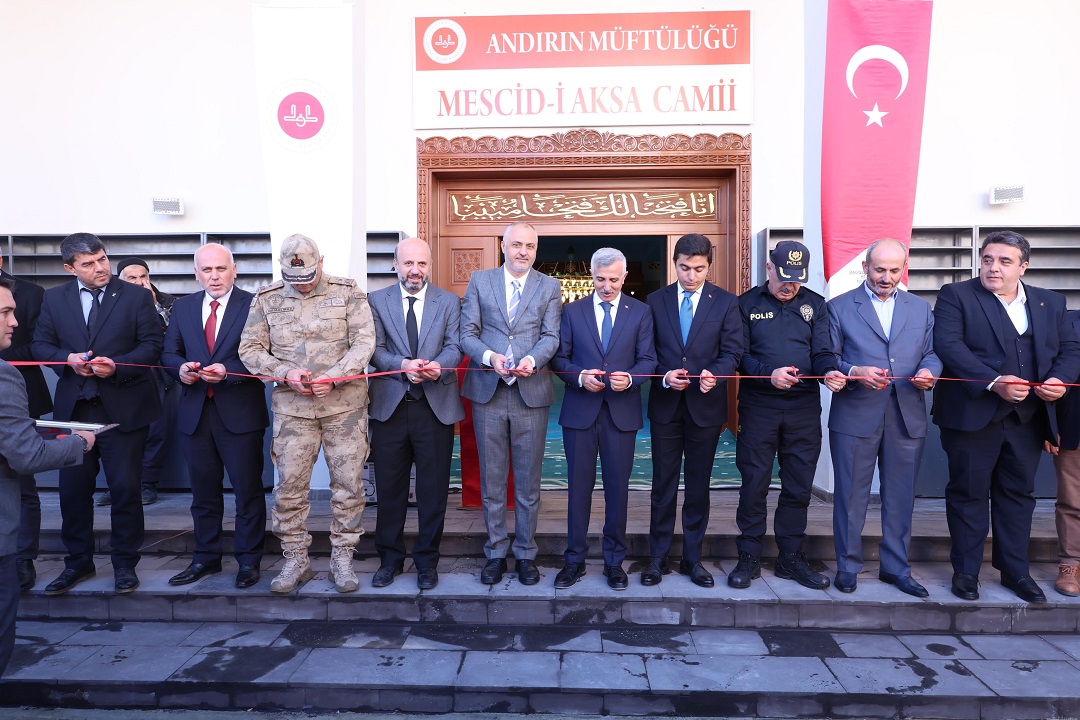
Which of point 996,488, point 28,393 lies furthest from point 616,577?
point 28,393

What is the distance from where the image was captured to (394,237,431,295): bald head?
128 inches

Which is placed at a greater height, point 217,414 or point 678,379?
point 678,379

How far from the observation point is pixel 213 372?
3.12 metres

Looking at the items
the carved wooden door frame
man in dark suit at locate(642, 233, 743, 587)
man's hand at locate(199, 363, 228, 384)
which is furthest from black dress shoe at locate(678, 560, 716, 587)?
the carved wooden door frame

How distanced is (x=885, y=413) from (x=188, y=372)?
3.26 meters

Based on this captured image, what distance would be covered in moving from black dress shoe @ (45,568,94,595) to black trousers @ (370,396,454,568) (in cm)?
143

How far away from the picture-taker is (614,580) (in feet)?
10.5

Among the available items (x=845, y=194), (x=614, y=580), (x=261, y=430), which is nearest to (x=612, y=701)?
(x=614, y=580)

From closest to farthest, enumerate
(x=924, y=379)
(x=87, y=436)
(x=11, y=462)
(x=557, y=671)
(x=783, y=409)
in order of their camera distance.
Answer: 1. (x=11, y=462)
2. (x=87, y=436)
3. (x=557, y=671)
4. (x=924, y=379)
5. (x=783, y=409)

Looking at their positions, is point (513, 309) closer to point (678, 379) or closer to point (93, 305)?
point (678, 379)

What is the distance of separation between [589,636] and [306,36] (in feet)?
11.6

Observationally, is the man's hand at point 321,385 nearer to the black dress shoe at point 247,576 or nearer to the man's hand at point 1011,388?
the black dress shoe at point 247,576

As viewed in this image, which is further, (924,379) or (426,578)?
(426,578)

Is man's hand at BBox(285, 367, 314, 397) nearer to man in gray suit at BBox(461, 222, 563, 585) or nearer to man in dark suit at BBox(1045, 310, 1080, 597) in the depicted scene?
man in gray suit at BBox(461, 222, 563, 585)
